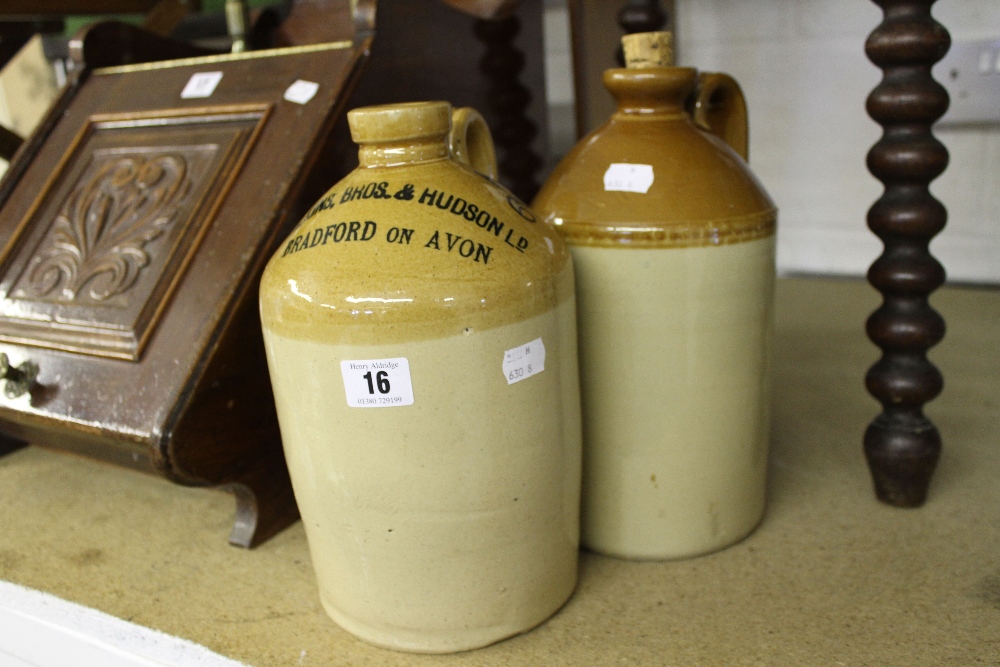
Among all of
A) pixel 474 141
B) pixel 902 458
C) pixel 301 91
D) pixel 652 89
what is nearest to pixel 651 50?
pixel 652 89

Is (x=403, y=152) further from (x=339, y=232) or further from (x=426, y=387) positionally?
(x=426, y=387)

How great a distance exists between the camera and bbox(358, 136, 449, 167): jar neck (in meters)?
0.76

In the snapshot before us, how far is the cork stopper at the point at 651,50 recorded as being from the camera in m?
0.88

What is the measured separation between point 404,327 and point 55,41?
1.94m

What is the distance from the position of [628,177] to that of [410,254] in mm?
250

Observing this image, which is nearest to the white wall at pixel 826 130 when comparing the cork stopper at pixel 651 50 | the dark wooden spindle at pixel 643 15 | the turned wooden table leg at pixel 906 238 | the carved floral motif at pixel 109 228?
the dark wooden spindle at pixel 643 15

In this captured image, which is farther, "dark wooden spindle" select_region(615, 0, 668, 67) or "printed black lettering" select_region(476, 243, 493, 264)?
"dark wooden spindle" select_region(615, 0, 668, 67)

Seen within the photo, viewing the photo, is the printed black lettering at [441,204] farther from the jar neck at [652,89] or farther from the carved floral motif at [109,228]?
the carved floral motif at [109,228]

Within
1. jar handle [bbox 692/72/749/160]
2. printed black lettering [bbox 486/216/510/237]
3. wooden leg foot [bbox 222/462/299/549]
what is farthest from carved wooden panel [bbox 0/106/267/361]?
jar handle [bbox 692/72/749/160]

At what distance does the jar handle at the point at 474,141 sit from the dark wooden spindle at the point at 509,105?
0.43 metres

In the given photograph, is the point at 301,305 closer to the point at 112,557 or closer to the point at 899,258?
the point at 112,557

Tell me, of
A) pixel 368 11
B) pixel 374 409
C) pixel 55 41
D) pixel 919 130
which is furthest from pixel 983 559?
pixel 55 41

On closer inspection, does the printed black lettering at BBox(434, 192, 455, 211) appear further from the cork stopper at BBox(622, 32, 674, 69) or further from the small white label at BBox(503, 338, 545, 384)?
the cork stopper at BBox(622, 32, 674, 69)

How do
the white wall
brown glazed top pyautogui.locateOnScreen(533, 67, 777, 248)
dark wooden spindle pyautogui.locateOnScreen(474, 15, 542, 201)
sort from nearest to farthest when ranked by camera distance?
brown glazed top pyautogui.locateOnScreen(533, 67, 777, 248) < dark wooden spindle pyautogui.locateOnScreen(474, 15, 542, 201) < the white wall
